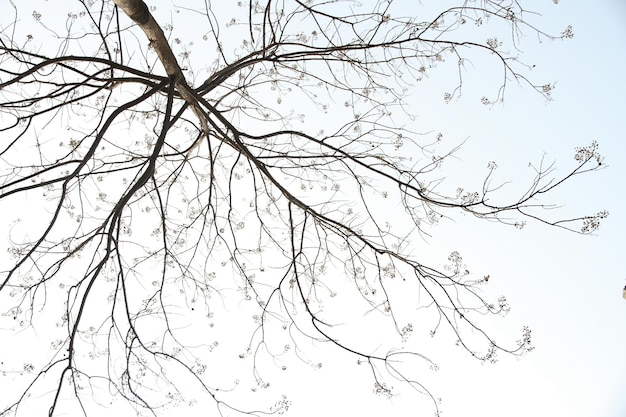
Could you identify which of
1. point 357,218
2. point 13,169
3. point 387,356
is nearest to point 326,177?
point 357,218

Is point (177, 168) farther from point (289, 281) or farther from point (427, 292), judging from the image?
point (427, 292)

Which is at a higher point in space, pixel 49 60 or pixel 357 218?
pixel 49 60

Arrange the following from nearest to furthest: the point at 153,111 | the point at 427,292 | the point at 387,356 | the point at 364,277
A: the point at 387,356
the point at 427,292
the point at 364,277
the point at 153,111

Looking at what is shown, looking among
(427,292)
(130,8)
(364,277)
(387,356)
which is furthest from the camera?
(364,277)

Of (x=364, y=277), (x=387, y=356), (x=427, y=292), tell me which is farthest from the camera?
(x=364, y=277)

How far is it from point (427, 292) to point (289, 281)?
1.76ft

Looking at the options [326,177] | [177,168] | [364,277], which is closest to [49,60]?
[177,168]

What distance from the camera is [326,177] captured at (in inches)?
82.4

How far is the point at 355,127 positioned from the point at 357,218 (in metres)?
0.39

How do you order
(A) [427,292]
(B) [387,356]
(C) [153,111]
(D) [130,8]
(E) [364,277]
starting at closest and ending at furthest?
(D) [130,8]
(B) [387,356]
(A) [427,292]
(E) [364,277]
(C) [153,111]

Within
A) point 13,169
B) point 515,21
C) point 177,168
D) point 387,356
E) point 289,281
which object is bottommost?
point 387,356

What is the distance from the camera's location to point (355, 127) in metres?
2.06

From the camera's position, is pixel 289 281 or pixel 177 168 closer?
pixel 289 281

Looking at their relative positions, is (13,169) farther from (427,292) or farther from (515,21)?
(515,21)
